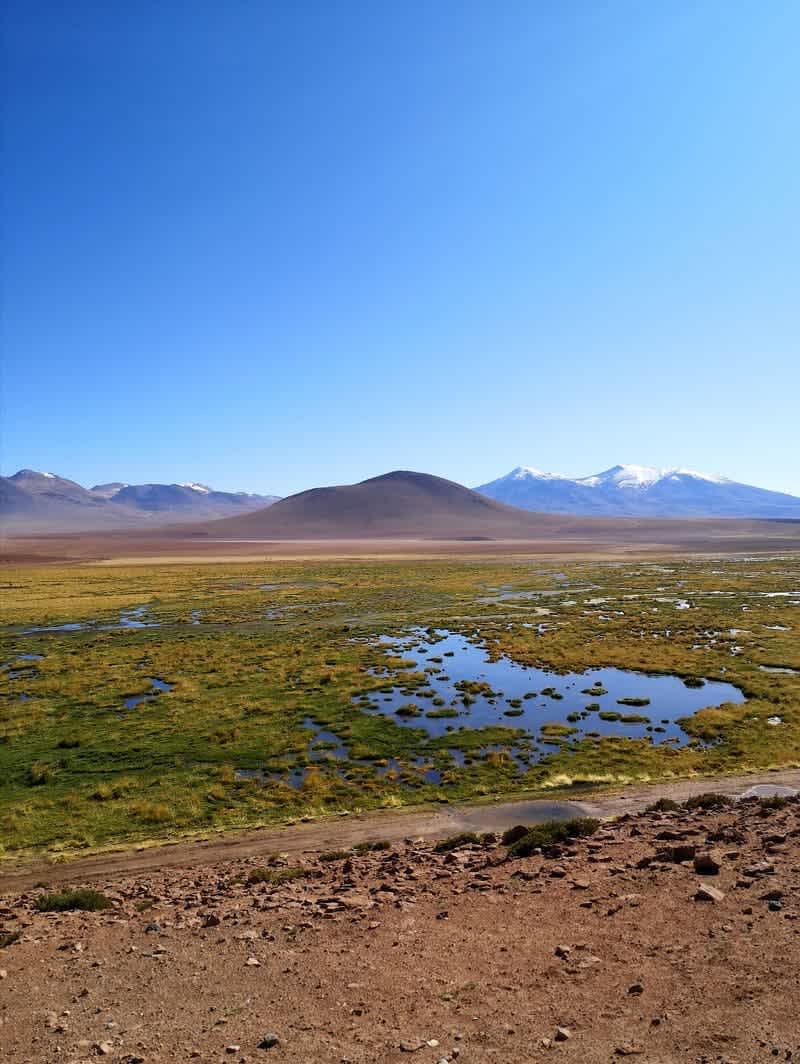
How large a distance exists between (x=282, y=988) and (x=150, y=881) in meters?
6.88

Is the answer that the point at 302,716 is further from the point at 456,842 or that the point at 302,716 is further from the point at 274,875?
the point at 274,875

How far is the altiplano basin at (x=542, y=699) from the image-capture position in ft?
101

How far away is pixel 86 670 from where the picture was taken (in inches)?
1741

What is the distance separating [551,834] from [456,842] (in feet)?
8.74

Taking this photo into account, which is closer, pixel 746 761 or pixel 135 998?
pixel 135 998

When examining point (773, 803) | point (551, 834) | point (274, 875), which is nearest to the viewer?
point (274, 875)

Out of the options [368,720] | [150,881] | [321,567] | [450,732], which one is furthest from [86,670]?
[321,567]

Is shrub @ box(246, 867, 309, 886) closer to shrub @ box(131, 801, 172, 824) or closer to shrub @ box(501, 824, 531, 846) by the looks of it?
shrub @ box(501, 824, 531, 846)

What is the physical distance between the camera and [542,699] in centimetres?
3559

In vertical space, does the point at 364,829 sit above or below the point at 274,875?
below

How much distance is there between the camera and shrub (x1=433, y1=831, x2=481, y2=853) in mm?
17452

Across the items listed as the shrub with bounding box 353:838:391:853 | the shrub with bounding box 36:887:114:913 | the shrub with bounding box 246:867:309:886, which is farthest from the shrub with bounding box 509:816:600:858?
the shrub with bounding box 36:887:114:913

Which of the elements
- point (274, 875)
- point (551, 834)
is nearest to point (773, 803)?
point (551, 834)

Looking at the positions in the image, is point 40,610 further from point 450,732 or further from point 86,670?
point 450,732
